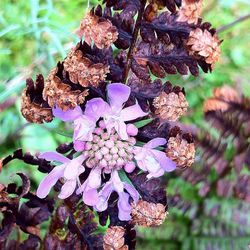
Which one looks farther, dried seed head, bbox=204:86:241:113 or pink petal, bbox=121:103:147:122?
dried seed head, bbox=204:86:241:113

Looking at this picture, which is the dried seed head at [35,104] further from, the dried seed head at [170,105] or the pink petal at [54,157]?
the dried seed head at [170,105]

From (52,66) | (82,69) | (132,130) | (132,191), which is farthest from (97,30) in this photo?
(52,66)

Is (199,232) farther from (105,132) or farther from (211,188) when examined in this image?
(105,132)

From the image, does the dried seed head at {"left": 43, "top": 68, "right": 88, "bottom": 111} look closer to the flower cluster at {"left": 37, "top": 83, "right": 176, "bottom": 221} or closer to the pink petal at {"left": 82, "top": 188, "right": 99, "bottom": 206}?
the flower cluster at {"left": 37, "top": 83, "right": 176, "bottom": 221}

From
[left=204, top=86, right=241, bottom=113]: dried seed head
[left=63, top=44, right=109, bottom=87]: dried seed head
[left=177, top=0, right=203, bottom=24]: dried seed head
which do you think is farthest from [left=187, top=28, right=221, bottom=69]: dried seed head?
[left=204, top=86, right=241, bottom=113]: dried seed head

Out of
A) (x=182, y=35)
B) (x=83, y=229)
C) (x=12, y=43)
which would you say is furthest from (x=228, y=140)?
(x=12, y=43)

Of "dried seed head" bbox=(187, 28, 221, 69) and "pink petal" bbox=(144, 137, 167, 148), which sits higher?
"dried seed head" bbox=(187, 28, 221, 69)

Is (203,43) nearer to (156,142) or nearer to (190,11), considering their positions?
(190,11)
